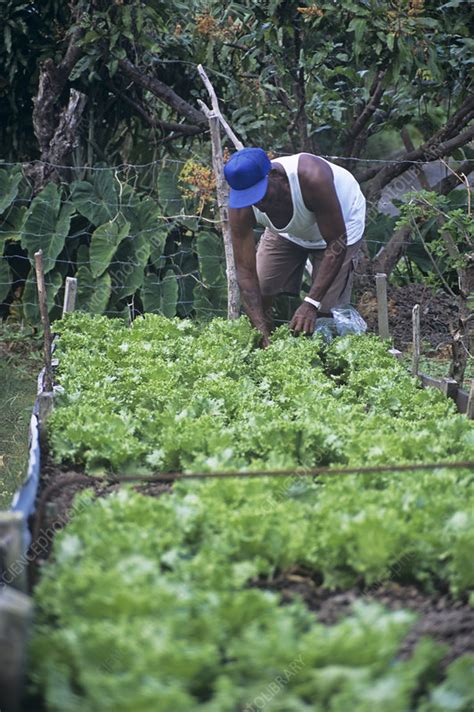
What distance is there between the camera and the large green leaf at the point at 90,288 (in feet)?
34.7

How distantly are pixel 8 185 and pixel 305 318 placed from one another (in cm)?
482

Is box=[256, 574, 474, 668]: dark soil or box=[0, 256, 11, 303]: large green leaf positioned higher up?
box=[0, 256, 11, 303]: large green leaf

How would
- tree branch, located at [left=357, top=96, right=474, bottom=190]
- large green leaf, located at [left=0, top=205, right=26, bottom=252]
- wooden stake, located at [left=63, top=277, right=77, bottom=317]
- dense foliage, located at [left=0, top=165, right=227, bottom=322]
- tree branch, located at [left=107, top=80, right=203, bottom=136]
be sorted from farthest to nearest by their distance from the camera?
tree branch, located at [left=107, top=80, right=203, bottom=136]
large green leaf, located at [left=0, top=205, right=26, bottom=252]
dense foliage, located at [left=0, top=165, right=227, bottom=322]
tree branch, located at [left=357, top=96, right=474, bottom=190]
wooden stake, located at [left=63, top=277, right=77, bottom=317]

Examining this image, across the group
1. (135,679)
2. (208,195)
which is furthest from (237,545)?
(208,195)

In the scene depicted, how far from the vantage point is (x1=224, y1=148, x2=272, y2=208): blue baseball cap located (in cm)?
723

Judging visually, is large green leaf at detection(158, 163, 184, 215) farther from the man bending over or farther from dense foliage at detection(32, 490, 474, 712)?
dense foliage at detection(32, 490, 474, 712)

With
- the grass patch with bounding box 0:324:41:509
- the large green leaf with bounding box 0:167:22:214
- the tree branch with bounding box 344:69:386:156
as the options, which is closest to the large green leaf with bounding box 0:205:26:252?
the large green leaf with bounding box 0:167:22:214

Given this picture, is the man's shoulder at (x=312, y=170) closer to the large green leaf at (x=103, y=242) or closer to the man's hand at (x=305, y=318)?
the man's hand at (x=305, y=318)

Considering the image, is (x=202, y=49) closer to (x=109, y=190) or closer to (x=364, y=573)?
(x=109, y=190)

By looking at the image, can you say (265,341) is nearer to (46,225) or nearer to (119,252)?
(119,252)

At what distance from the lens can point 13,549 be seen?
331cm

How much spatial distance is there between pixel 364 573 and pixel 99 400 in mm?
2369

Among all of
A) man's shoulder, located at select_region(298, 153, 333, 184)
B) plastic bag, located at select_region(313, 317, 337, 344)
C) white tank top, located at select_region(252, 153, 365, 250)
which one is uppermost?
man's shoulder, located at select_region(298, 153, 333, 184)

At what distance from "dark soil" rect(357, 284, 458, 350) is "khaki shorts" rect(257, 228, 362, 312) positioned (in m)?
1.96
